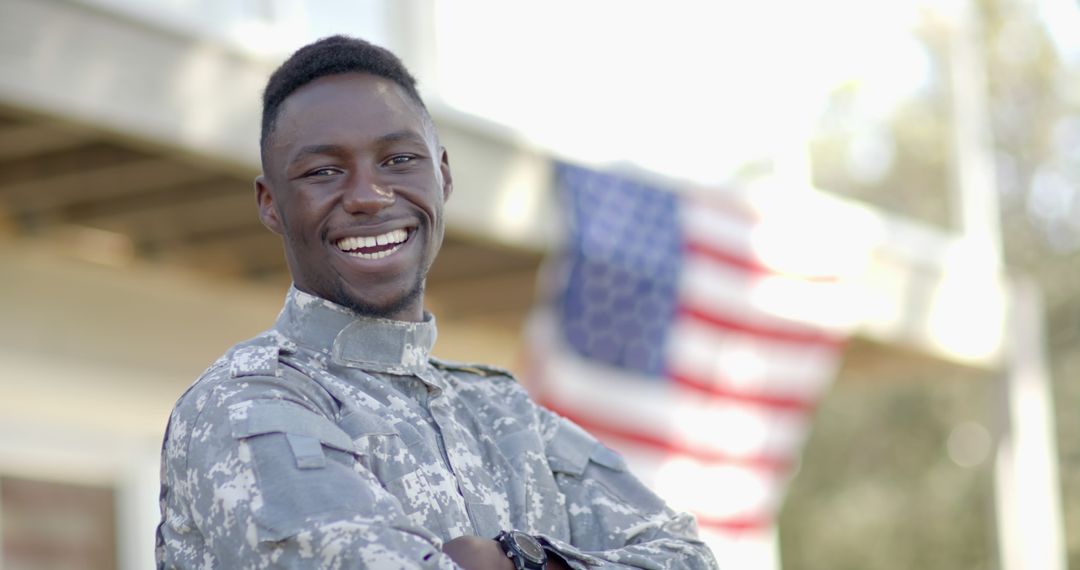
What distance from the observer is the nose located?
2.32 meters

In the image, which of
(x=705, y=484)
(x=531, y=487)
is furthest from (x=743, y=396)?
(x=531, y=487)

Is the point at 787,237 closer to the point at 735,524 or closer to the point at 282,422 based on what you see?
the point at 735,524

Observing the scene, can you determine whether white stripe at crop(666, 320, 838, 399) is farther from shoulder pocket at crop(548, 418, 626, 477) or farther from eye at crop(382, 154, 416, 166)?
eye at crop(382, 154, 416, 166)

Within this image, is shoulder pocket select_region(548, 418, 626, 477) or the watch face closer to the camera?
the watch face

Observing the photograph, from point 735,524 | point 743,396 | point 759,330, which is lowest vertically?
point 735,524

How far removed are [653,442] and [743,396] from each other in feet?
2.00

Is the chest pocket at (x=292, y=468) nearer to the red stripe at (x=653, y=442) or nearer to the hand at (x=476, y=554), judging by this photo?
the hand at (x=476, y=554)

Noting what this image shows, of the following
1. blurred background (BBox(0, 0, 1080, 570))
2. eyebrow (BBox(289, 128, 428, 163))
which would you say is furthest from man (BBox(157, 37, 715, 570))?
blurred background (BBox(0, 0, 1080, 570))

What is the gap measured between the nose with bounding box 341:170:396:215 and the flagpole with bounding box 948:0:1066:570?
817cm

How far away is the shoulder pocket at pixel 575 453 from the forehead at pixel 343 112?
50 cm

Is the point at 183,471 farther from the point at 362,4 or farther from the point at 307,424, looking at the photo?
the point at 362,4

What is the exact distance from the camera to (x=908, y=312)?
9.49m

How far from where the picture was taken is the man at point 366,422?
205 centimetres

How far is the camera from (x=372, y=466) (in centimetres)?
223
